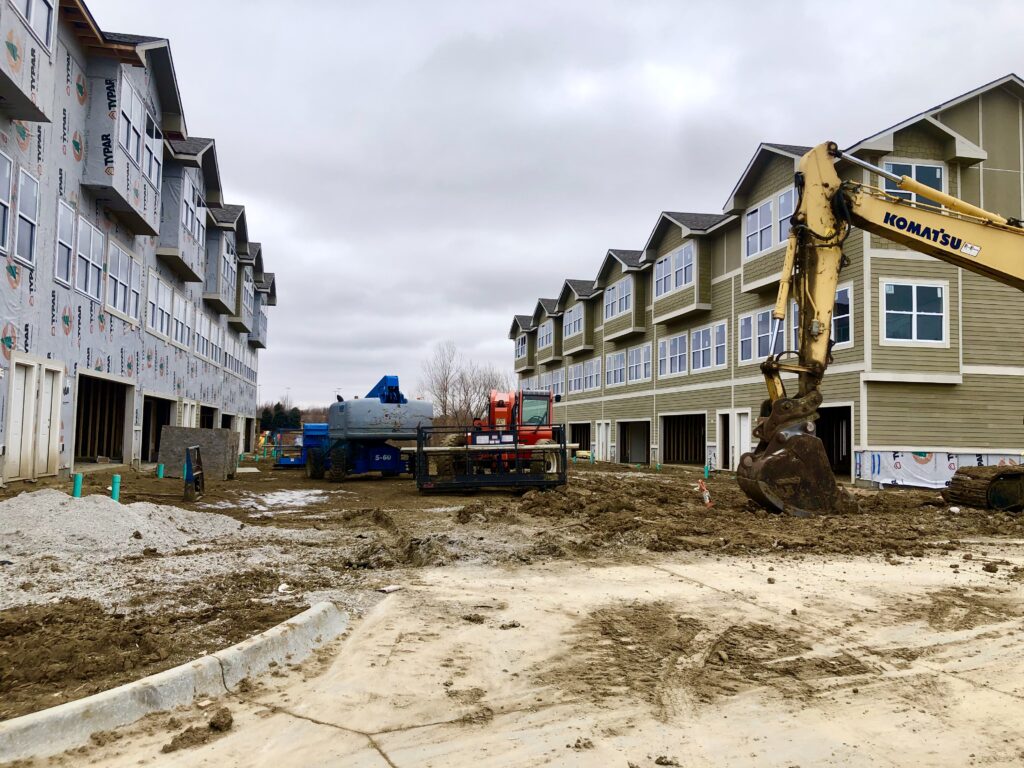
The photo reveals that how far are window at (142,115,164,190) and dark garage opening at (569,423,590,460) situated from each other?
3249 centimetres

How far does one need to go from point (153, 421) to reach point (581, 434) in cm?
3153

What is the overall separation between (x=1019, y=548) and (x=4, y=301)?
16.2 m

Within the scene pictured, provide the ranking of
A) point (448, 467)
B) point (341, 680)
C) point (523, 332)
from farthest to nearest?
1. point (523, 332)
2. point (448, 467)
3. point (341, 680)

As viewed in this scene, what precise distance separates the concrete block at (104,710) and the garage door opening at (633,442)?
126 ft

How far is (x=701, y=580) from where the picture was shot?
7781 mm

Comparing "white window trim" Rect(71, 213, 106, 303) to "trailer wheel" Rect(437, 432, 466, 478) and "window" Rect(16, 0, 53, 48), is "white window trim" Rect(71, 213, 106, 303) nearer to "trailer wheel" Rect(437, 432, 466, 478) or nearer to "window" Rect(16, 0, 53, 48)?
"window" Rect(16, 0, 53, 48)

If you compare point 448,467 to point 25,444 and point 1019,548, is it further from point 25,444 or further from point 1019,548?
point 1019,548

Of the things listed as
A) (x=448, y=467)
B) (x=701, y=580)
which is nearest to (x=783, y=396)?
(x=701, y=580)


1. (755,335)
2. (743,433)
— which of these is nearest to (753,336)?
(755,335)

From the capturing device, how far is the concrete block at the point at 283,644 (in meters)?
4.52

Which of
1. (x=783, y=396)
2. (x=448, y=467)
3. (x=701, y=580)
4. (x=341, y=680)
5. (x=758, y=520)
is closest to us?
(x=341, y=680)

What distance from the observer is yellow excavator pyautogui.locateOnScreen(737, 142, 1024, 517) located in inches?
484

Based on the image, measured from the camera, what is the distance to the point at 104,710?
376 centimetres

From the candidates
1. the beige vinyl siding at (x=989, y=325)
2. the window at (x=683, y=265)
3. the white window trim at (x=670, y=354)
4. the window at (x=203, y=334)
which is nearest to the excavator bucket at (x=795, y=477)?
the beige vinyl siding at (x=989, y=325)
